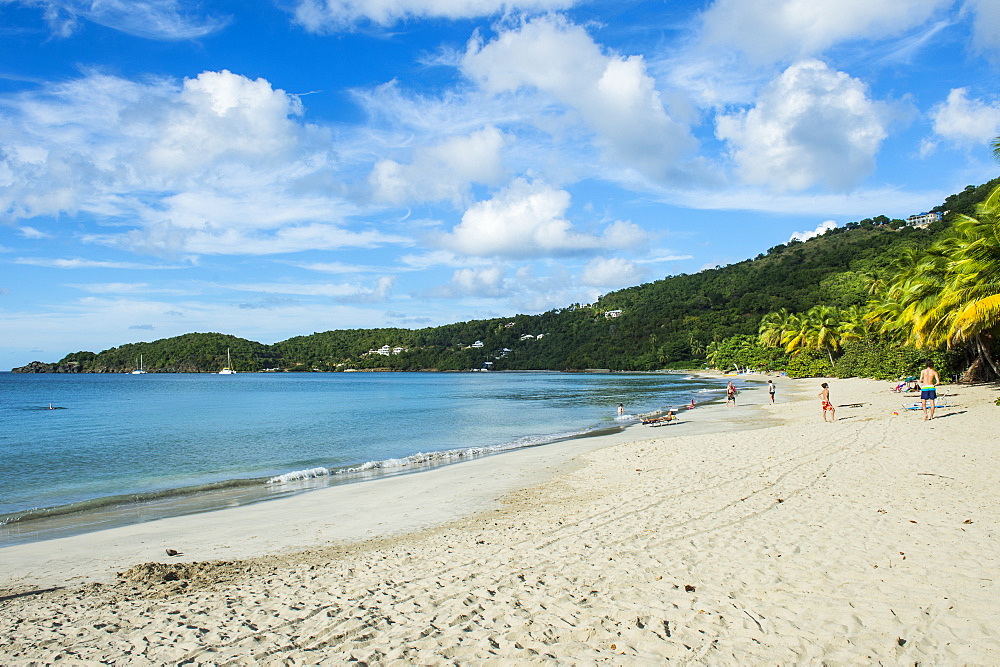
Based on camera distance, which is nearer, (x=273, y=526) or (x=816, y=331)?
(x=273, y=526)

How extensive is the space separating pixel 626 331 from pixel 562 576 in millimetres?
135153

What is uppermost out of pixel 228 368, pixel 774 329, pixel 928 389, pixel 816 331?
pixel 774 329

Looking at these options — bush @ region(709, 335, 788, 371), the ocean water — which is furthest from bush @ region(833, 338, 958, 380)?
bush @ region(709, 335, 788, 371)

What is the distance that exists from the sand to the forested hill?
83.7m

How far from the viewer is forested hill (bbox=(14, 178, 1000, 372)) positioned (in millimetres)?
103375

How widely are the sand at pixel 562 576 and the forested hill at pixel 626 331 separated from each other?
274 feet

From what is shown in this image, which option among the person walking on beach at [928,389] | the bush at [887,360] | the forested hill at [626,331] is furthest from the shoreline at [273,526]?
the forested hill at [626,331]

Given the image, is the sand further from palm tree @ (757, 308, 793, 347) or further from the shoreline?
palm tree @ (757, 308, 793, 347)

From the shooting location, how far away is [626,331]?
453ft

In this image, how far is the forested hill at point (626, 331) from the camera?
10338cm

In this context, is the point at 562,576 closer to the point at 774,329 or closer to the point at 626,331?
the point at 774,329

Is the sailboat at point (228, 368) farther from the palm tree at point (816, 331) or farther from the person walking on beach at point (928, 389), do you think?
the person walking on beach at point (928, 389)

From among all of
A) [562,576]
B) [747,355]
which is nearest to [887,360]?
[562,576]

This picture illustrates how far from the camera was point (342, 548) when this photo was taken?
7758 millimetres
